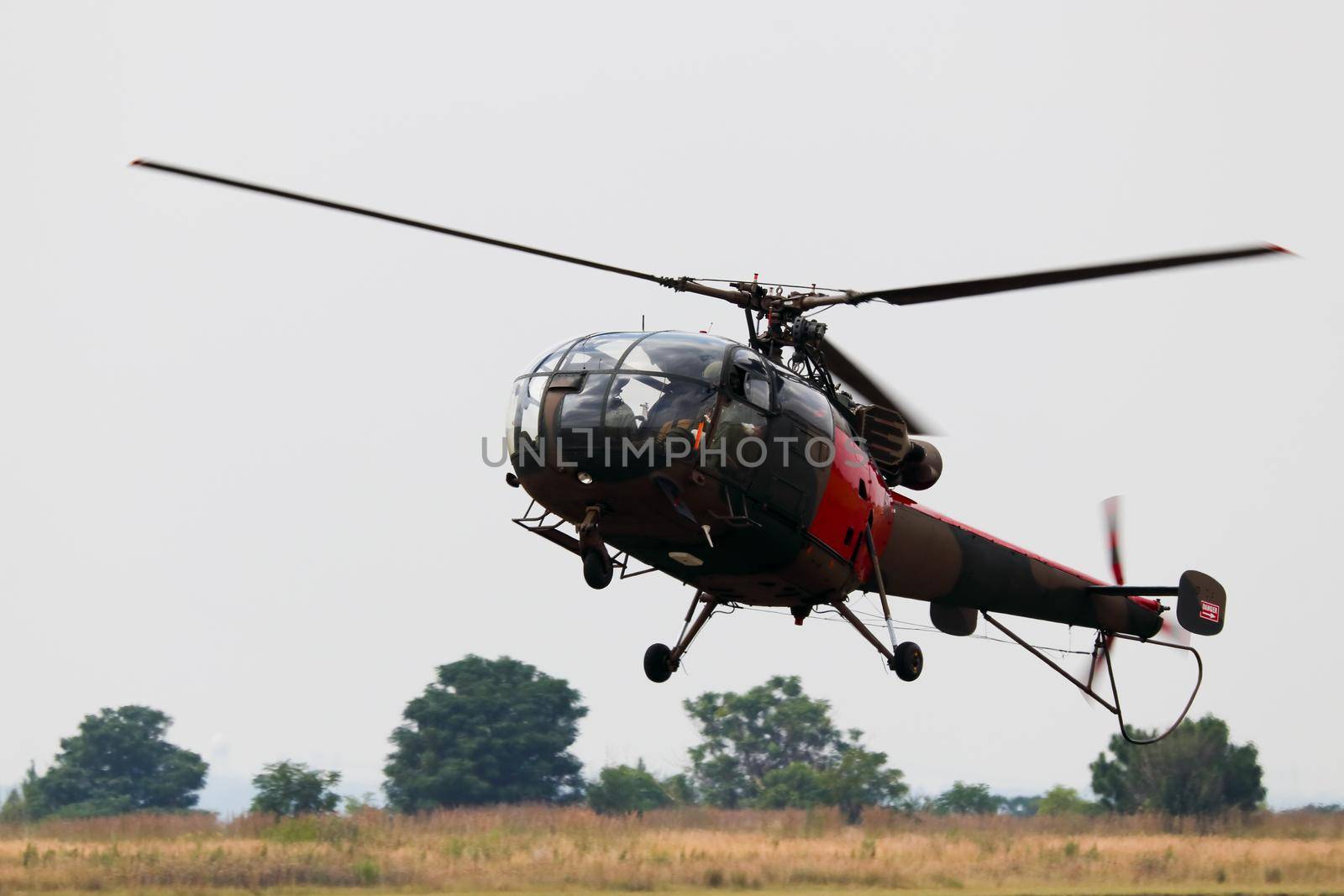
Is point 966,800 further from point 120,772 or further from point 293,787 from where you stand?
point 120,772

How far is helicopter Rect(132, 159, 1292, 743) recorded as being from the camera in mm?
14609

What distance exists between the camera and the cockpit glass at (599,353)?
14820mm

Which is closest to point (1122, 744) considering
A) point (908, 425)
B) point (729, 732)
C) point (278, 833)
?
point (729, 732)

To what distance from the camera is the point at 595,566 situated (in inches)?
591

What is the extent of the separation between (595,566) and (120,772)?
48.2m

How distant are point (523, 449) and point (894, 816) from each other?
22.9 meters

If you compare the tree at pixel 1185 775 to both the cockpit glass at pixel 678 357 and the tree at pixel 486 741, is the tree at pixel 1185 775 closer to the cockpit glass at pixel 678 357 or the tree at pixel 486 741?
the tree at pixel 486 741

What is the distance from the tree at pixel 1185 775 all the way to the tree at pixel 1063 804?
20.3 inches

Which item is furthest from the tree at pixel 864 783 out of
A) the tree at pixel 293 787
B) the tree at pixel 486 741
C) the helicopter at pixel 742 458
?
the helicopter at pixel 742 458

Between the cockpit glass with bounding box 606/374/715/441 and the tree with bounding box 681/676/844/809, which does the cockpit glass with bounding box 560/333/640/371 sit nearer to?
the cockpit glass with bounding box 606/374/715/441

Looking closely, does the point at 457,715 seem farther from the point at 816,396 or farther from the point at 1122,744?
the point at 816,396

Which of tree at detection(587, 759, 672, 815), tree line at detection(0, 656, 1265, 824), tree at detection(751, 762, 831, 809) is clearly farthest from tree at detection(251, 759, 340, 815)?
tree at detection(751, 762, 831, 809)

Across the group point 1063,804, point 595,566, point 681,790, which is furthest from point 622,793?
point 595,566

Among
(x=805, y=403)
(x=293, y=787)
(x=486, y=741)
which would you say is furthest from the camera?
(x=486, y=741)
